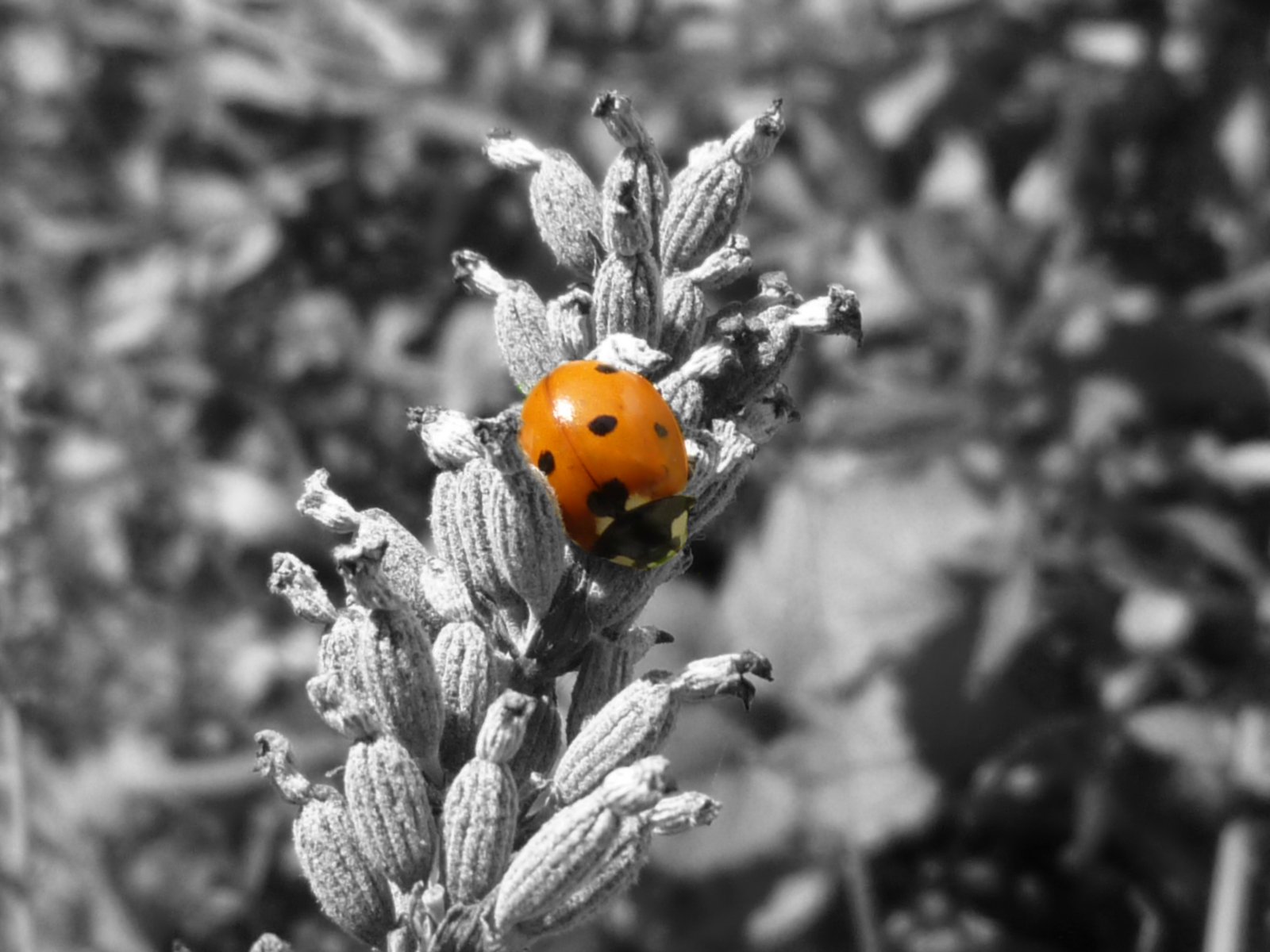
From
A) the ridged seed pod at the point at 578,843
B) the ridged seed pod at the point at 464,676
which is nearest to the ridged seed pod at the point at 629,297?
the ridged seed pod at the point at 464,676

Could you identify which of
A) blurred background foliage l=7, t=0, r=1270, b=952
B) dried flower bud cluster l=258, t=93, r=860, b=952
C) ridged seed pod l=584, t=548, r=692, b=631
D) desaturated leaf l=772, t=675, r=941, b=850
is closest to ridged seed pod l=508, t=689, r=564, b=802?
dried flower bud cluster l=258, t=93, r=860, b=952

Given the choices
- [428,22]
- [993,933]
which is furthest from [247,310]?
[993,933]

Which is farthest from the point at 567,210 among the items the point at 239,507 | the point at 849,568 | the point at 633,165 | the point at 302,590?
the point at 239,507

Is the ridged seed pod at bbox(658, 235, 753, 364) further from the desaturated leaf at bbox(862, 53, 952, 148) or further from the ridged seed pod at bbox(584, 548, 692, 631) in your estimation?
the desaturated leaf at bbox(862, 53, 952, 148)

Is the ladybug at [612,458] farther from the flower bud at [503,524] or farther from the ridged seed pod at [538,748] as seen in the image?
the ridged seed pod at [538,748]

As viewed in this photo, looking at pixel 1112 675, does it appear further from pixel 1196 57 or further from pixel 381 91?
pixel 381 91

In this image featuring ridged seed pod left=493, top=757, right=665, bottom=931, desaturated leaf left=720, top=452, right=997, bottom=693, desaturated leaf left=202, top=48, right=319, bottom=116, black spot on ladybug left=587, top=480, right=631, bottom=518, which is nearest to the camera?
ridged seed pod left=493, top=757, right=665, bottom=931

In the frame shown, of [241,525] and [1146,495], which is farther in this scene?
[241,525]

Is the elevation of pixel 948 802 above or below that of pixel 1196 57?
below
